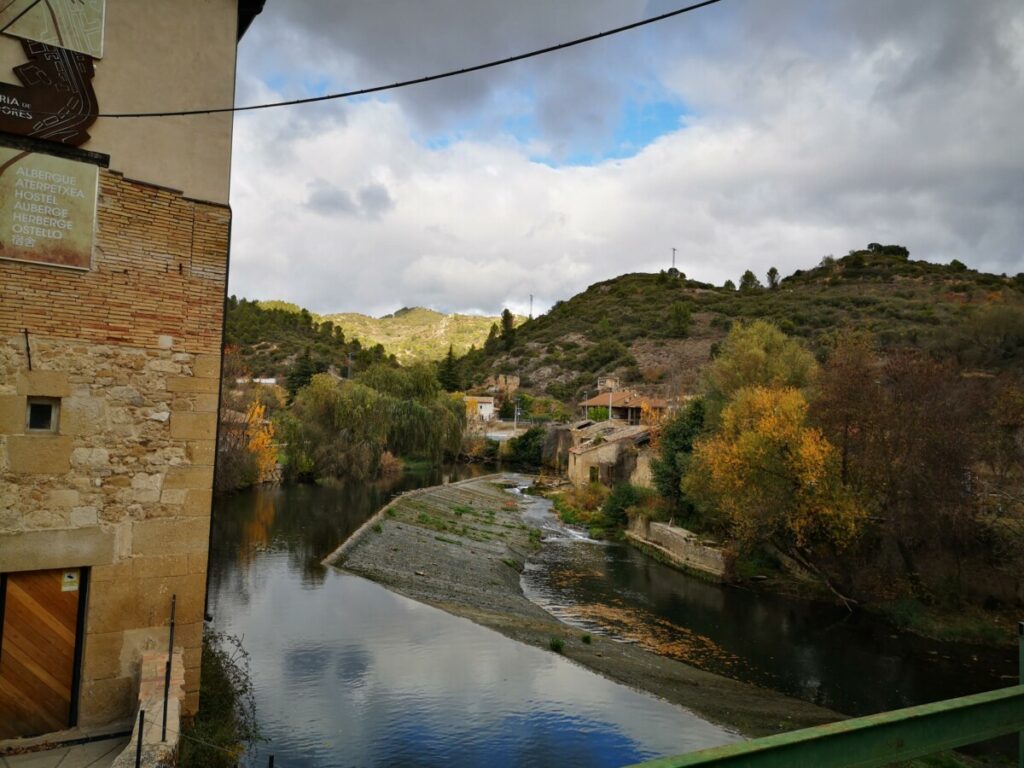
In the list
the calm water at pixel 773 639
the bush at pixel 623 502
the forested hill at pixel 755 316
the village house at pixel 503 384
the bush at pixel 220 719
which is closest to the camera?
the bush at pixel 220 719

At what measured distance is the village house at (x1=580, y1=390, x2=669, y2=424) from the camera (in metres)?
60.6

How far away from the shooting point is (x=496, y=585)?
75.9ft

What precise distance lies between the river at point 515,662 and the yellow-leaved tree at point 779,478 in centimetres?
246

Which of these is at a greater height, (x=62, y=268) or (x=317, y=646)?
(x=62, y=268)

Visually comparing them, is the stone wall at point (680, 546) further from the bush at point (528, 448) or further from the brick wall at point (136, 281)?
the bush at point (528, 448)

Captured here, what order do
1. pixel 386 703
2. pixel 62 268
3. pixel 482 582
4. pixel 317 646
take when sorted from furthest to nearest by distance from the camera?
pixel 482 582, pixel 317 646, pixel 386 703, pixel 62 268

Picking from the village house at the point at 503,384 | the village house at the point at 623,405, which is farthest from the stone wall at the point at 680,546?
the village house at the point at 503,384

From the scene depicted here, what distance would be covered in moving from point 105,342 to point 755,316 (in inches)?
3471

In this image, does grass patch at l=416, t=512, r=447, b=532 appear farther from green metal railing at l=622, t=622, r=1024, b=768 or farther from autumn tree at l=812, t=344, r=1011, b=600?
green metal railing at l=622, t=622, r=1024, b=768

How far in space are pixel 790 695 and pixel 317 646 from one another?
10.7 meters

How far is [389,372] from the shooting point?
176 feet

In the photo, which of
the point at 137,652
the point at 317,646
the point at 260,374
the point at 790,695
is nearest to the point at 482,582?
the point at 317,646

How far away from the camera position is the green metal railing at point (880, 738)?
225 centimetres

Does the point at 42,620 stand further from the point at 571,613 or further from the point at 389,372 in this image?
the point at 389,372
